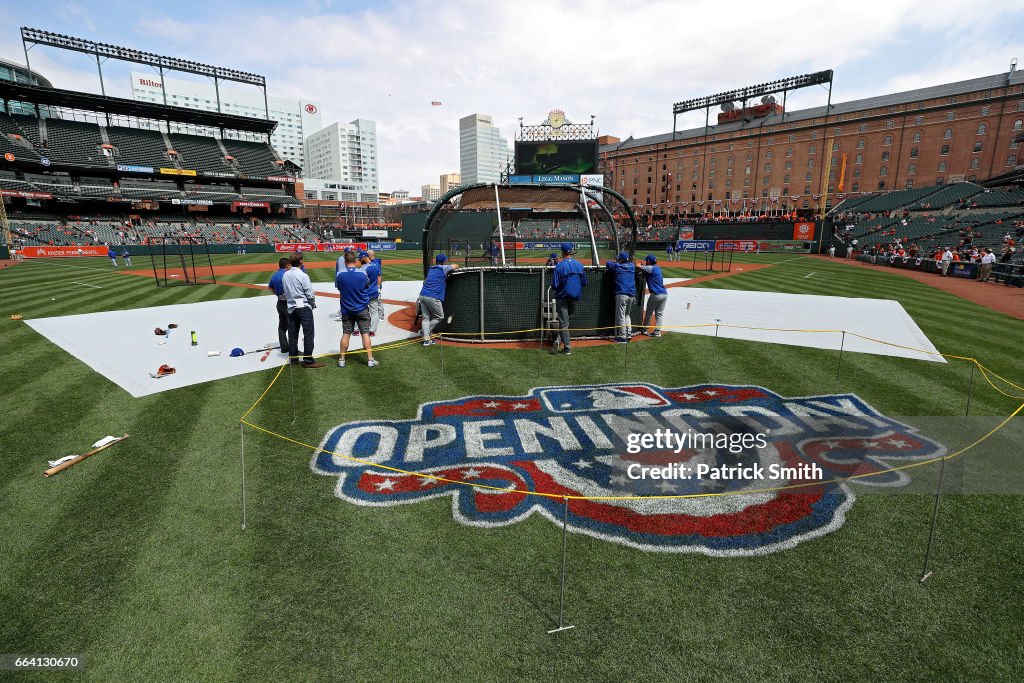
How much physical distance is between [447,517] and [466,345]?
718 centimetres

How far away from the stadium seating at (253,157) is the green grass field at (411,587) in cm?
8207

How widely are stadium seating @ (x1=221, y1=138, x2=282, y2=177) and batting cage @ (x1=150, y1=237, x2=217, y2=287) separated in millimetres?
24724

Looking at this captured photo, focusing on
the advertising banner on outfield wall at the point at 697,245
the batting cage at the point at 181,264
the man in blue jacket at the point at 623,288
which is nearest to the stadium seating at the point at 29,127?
the batting cage at the point at 181,264

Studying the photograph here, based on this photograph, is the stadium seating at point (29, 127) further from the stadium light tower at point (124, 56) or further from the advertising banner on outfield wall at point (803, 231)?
the advertising banner on outfield wall at point (803, 231)

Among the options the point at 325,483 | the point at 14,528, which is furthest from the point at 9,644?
the point at 325,483

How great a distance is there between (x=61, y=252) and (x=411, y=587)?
57625 millimetres

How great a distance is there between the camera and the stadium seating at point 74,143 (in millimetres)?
59625

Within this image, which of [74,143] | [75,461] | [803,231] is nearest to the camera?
[75,461]

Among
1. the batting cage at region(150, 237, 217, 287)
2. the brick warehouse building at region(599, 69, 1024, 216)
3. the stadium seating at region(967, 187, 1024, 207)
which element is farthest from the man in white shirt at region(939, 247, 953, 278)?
the brick warehouse building at region(599, 69, 1024, 216)

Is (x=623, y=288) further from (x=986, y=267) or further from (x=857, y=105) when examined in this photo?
(x=857, y=105)

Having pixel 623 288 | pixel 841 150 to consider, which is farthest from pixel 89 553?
pixel 841 150

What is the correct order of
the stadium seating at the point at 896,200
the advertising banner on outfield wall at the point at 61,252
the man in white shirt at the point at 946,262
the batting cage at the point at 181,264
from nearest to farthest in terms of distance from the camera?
the batting cage at the point at 181,264 → the man in white shirt at the point at 946,262 → the advertising banner on outfield wall at the point at 61,252 → the stadium seating at the point at 896,200

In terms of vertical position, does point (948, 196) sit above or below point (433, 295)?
above

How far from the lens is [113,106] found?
63.1 metres
